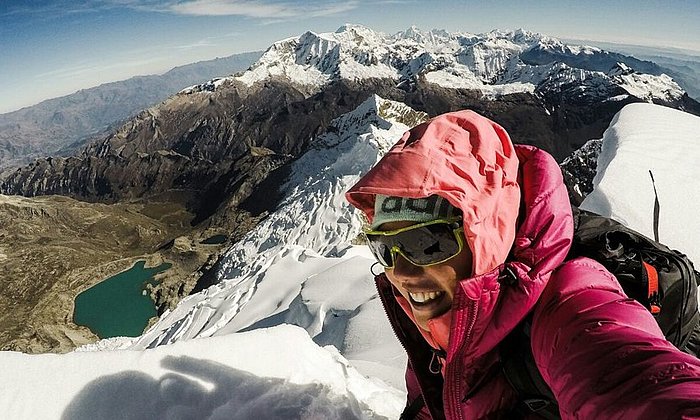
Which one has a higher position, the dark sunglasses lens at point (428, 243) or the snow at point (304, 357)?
the dark sunglasses lens at point (428, 243)

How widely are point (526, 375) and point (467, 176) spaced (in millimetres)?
1212

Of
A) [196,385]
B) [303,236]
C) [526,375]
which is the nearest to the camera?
[526,375]

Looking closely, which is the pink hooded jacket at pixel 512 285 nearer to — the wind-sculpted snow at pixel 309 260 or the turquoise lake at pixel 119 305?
the wind-sculpted snow at pixel 309 260

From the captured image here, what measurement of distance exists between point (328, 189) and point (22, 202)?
10487cm

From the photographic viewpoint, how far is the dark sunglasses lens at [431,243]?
2.49m

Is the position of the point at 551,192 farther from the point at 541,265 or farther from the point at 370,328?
the point at 370,328

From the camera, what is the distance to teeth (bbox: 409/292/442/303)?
8.79ft

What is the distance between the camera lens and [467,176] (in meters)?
2.32

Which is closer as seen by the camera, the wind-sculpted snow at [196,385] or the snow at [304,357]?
the wind-sculpted snow at [196,385]

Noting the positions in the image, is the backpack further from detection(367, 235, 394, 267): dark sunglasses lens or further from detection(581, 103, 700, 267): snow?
detection(581, 103, 700, 267): snow

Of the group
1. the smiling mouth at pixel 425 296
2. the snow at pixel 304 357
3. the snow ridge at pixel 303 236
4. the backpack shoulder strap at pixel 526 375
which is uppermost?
the smiling mouth at pixel 425 296

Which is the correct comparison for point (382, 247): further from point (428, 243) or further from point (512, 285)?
point (512, 285)

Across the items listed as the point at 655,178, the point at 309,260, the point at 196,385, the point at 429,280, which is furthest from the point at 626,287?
the point at 309,260

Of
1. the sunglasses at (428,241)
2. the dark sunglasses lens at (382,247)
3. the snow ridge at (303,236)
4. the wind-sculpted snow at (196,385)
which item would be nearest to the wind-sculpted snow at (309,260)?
the snow ridge at (303,236)
